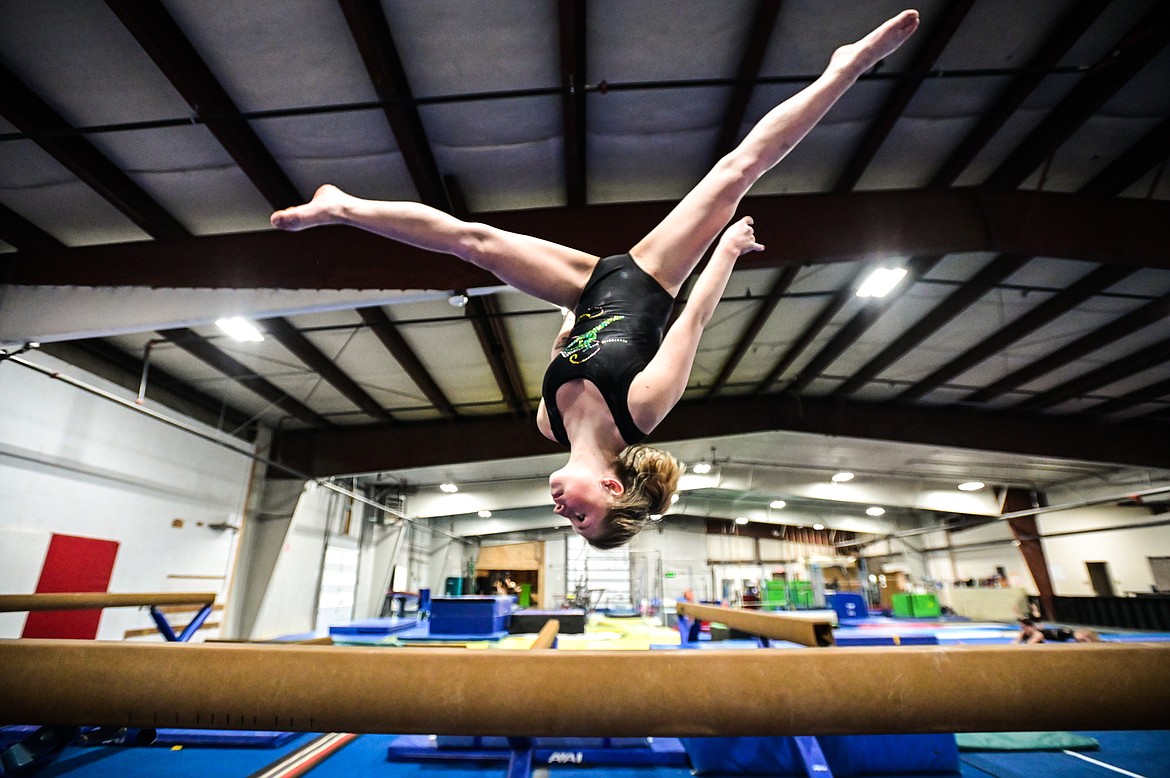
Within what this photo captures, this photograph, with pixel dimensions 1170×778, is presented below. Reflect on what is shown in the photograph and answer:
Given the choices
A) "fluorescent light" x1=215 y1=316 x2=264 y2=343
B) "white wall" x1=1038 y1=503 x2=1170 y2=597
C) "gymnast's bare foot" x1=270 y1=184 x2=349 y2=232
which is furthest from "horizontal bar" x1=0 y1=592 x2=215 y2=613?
"white wall" x1=1038 y1=503 x2=1170 y2=597

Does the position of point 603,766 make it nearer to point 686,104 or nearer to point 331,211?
point 331,211

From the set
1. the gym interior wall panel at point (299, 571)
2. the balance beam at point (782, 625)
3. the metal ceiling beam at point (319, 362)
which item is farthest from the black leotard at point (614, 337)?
the gym interior wall panel at point (299, 571)

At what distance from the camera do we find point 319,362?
28.1ft

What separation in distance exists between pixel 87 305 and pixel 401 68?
158 inches

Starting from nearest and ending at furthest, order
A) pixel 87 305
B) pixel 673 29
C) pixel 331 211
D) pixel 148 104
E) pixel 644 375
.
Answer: pixel 644 375
pixel 331 211
pixel 673 29
pixel 148 104
pixel 87 305

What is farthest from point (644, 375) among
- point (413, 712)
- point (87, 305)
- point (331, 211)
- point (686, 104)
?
point (87, 305)

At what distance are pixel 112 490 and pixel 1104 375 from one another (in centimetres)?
1509

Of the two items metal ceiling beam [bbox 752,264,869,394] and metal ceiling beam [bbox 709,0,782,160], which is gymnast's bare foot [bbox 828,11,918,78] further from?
metal ceiling beam [bbox 752,264,869,394]

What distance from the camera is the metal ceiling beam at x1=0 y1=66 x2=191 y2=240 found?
13.4 feet

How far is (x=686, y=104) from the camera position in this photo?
4559 mm

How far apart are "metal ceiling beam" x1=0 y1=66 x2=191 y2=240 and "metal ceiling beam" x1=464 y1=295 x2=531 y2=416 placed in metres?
3.19

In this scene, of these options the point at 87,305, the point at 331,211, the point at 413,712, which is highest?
the point at 87,305

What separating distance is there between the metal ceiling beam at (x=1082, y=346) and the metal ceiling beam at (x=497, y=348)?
8.48 meters

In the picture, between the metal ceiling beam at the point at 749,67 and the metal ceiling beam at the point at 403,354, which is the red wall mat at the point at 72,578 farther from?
the metal ceiling beam at the point at 749,67
